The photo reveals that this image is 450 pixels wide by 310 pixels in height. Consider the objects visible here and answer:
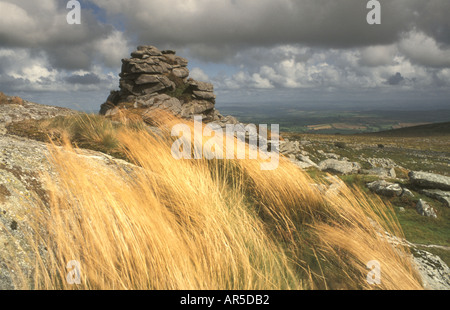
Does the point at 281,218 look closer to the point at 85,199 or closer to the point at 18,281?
the point at 85,199

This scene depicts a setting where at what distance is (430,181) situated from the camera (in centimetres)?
452

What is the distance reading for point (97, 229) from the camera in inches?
70.3

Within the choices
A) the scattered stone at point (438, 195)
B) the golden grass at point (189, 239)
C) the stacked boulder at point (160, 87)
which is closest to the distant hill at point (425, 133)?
the stacked boulder at point (160, 87)

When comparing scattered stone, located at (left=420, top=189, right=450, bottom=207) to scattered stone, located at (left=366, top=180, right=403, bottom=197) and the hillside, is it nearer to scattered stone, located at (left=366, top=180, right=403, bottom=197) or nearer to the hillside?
the hillside

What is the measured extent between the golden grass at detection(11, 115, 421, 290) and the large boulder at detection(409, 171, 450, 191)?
2.87 metres

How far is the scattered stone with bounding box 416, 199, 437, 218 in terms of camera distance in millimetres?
3275

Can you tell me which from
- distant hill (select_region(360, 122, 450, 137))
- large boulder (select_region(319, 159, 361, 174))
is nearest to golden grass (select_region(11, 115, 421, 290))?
large boulder (select_region(319, 159, 361, 174))

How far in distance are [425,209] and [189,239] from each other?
3.42 m

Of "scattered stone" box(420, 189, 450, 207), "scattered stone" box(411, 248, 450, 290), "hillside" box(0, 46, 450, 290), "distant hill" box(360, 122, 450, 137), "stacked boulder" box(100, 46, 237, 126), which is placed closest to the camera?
"hillside" box(0, 46, 450, 290)

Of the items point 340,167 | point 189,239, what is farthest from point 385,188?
point 340,167

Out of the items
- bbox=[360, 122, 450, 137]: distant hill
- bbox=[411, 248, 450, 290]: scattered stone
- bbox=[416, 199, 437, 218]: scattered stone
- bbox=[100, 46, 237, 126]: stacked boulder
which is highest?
bbox=[100, 46, 237, 126]: stacked boulder

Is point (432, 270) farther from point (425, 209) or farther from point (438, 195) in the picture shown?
point (438, 195)
